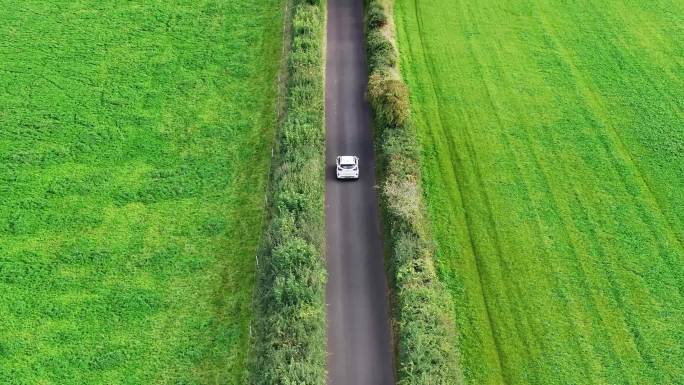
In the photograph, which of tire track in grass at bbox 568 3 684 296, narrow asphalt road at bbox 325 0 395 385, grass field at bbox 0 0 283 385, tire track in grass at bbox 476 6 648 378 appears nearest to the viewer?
narrow asphalt road at bbox 325 0 395 385

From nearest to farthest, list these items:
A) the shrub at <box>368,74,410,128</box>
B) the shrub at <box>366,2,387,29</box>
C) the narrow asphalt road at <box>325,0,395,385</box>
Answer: the narrow asphalt road at <box>325,0,395,385</box> → the shrub at <box>368,74,410,128</box> → the shrub at <box>366,2,387,29</box>

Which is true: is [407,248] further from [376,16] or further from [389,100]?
[376,16]

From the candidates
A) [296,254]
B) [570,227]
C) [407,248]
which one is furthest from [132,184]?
[570,227]

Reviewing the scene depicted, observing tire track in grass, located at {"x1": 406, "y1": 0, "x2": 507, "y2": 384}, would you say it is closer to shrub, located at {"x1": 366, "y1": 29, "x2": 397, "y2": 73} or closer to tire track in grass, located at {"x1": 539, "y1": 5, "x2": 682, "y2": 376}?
shrub, located at {"x1": 366, "y1": 29, "x2": 397, "y2": 73}

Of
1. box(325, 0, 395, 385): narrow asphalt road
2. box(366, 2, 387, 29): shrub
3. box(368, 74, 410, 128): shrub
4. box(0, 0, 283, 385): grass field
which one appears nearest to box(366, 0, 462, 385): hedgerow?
box(368, 74, 410, 128): shrub

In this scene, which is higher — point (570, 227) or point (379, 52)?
point (379, 52)
